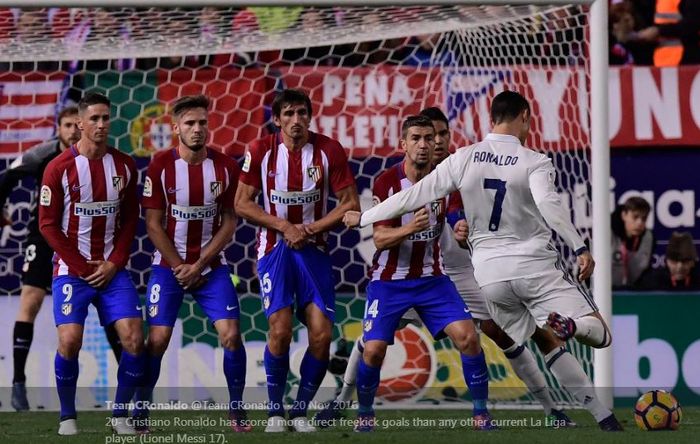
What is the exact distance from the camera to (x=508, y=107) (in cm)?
761

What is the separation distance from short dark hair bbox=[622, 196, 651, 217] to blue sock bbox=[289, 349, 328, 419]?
397 centimetres

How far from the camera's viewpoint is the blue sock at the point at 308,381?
8.06 metres

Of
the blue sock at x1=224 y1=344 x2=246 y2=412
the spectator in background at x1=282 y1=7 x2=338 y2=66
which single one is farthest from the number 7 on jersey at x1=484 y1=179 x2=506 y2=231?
the spectator in background at x1=282 y1=7 x2=338 y2=66

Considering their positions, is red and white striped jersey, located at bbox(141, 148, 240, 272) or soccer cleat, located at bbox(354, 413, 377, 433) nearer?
soccer cleat, located at bbox(354, 413, 377, 433)

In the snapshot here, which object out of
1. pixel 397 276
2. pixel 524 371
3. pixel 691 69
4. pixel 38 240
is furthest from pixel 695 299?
pixel 38 240

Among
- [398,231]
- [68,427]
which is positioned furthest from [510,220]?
[68,427]

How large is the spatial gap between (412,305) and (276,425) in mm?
1043

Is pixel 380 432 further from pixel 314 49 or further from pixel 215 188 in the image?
pixel 314 49

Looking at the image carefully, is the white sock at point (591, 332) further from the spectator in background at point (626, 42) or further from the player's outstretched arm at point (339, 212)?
the spectator in background at point (626, 42)

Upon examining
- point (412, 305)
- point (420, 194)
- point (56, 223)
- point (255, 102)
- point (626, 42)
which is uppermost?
point (626, 42)

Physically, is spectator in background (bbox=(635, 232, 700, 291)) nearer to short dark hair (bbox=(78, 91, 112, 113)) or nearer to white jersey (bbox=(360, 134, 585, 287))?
white jersey (bbox=(360, 134, 585, 287))

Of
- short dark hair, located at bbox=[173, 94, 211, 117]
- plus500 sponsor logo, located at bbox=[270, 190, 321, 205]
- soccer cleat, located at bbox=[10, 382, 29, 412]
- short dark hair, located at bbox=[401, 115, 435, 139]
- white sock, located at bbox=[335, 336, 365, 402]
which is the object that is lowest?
soccer cleat, located at bbox=[10, 382, 29, 412]

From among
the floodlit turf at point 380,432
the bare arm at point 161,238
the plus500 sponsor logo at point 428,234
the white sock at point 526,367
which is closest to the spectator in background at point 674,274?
the floodlit turf at point 380,432

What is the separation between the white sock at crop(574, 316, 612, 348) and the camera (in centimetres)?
723
